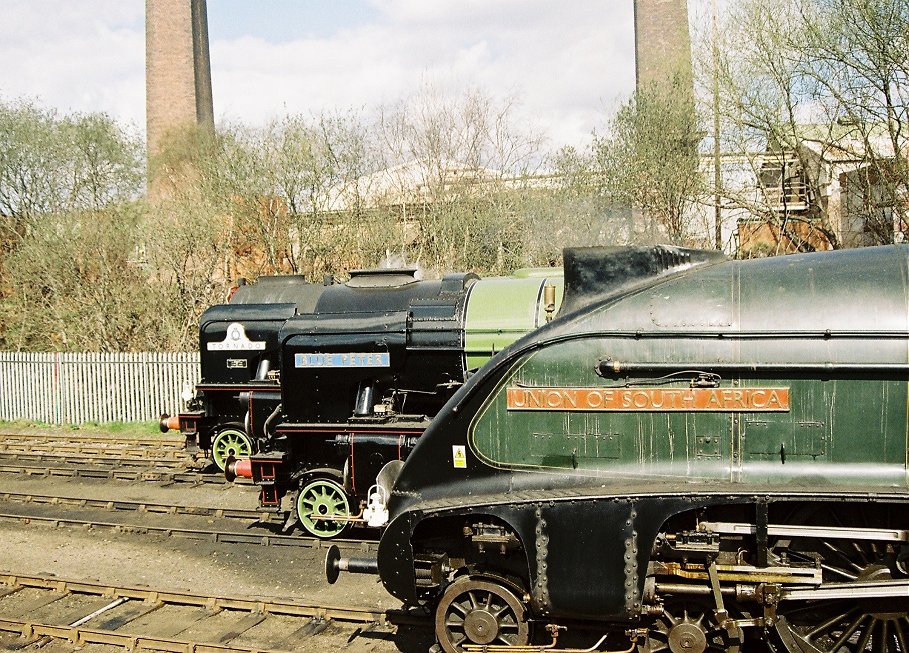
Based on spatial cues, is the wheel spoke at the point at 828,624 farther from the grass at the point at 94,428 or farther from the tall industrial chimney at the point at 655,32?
the tall industrial chimney at the point at 655,32

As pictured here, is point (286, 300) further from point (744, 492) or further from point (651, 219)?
point (651, 219)

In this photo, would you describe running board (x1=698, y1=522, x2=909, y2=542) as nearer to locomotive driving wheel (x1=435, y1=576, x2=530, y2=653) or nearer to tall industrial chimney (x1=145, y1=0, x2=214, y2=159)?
locomotive driving wheel (x1=435, y1=576, x2=530, y2=653)

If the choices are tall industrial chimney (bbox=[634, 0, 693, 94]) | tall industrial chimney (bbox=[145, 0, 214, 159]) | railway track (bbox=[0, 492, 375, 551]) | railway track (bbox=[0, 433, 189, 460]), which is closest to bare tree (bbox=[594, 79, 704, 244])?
tall industrial chimney (bbox=[634, 0, 693, 94])

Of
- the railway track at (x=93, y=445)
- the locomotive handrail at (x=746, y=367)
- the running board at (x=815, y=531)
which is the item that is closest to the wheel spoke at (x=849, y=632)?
the running board at (x=815, y=531)

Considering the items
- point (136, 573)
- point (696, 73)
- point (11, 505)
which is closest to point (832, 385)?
point (136, 573)

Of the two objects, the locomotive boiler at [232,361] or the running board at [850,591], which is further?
the locomotive boiler at [232,361]

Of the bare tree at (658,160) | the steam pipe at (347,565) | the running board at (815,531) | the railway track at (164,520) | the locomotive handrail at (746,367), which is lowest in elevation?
the railway track at (164,520)

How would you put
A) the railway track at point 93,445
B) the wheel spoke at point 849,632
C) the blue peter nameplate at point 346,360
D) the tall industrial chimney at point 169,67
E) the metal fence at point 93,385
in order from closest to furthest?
the wheel spoke at point 849,632 < the blue peter nameplate at point 346,360 < the railway track at point 93,445 < the metal fence at point 93,385 < the tall industrial chimney at point 169,67

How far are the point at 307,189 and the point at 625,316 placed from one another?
20336 millimetres

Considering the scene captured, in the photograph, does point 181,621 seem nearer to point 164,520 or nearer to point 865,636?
point 164,520

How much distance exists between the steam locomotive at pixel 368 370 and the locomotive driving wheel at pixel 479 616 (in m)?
3.49

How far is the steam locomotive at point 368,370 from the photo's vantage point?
9.31 metres

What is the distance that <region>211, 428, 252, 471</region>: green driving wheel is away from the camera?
13.5m

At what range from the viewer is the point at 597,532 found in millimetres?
4785
